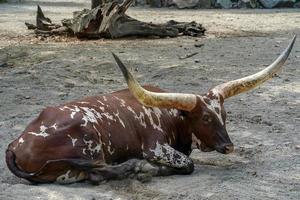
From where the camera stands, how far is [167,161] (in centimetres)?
495

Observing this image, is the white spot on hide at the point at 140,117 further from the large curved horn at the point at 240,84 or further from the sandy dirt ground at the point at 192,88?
the large curved horn at the point at 240,84

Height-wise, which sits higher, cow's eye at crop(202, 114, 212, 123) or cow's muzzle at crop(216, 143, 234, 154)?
cow's eye at crop(202, 114, 212, 123)

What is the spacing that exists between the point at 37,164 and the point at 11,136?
1.60 meters

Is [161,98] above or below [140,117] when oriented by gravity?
above

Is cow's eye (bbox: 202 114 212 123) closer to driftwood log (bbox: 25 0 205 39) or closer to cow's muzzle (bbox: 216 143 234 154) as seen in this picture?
cow's muzzle (bbox: 216 143 234 154)

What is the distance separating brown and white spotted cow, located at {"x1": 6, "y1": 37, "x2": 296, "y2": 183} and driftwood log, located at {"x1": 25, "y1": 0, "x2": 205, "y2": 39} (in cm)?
649

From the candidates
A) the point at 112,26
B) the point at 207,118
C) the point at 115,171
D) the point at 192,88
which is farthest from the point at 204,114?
the point at 112,26

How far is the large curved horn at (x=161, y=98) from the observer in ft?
15.1

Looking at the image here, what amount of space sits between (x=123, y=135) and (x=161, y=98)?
393 mm

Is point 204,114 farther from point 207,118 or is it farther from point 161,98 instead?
point 161,98

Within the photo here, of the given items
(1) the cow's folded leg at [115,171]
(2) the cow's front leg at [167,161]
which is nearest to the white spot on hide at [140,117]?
(2) the cow's front leg at [167,161]

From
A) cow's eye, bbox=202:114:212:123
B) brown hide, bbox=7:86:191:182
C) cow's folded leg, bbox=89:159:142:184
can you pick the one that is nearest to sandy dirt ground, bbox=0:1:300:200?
cow's folded leg, bbox=89:159:142:184

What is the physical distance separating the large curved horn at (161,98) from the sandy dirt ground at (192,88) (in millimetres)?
511

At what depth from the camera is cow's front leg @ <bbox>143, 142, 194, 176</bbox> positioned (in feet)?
16.2
